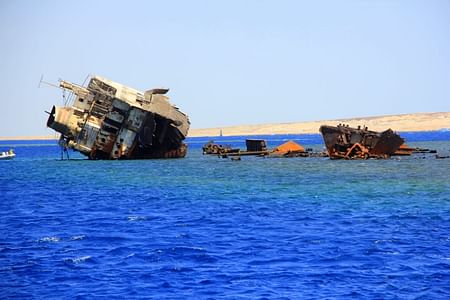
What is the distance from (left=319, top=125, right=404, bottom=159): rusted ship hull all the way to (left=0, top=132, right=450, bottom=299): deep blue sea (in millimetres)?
19403

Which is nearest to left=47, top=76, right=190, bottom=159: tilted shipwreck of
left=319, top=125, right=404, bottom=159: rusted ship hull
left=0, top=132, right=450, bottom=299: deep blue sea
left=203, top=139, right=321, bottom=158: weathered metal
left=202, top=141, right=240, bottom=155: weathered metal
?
left=319, top=125, right=404, bottom=159: rusted ship hull

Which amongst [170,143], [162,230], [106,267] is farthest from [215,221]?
[170,143]

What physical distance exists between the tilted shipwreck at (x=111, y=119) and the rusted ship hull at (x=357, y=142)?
13.7 metres

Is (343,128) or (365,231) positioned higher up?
(343,128)

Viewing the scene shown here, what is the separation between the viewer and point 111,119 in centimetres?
6106

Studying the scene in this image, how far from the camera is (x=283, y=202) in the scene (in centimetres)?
3325

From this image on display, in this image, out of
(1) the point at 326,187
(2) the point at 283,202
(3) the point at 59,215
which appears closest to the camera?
(3) the point at 59,215

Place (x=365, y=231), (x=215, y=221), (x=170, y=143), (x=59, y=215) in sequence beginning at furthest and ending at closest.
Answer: (x=170, y=143), (x=59, y=215), (x=215, y=221), (x=365, y=231)

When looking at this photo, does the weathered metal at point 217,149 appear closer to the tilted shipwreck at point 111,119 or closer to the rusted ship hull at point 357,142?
the tilted shipwreck at point 111,119

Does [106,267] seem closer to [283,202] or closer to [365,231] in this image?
[365,231]

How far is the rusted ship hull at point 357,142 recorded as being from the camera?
6328 centimetres

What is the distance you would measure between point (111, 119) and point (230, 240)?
40398mm

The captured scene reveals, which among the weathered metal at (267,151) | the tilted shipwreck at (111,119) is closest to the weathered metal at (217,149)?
the weathered metal at (267,151)

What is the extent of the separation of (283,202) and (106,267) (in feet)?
51.9
